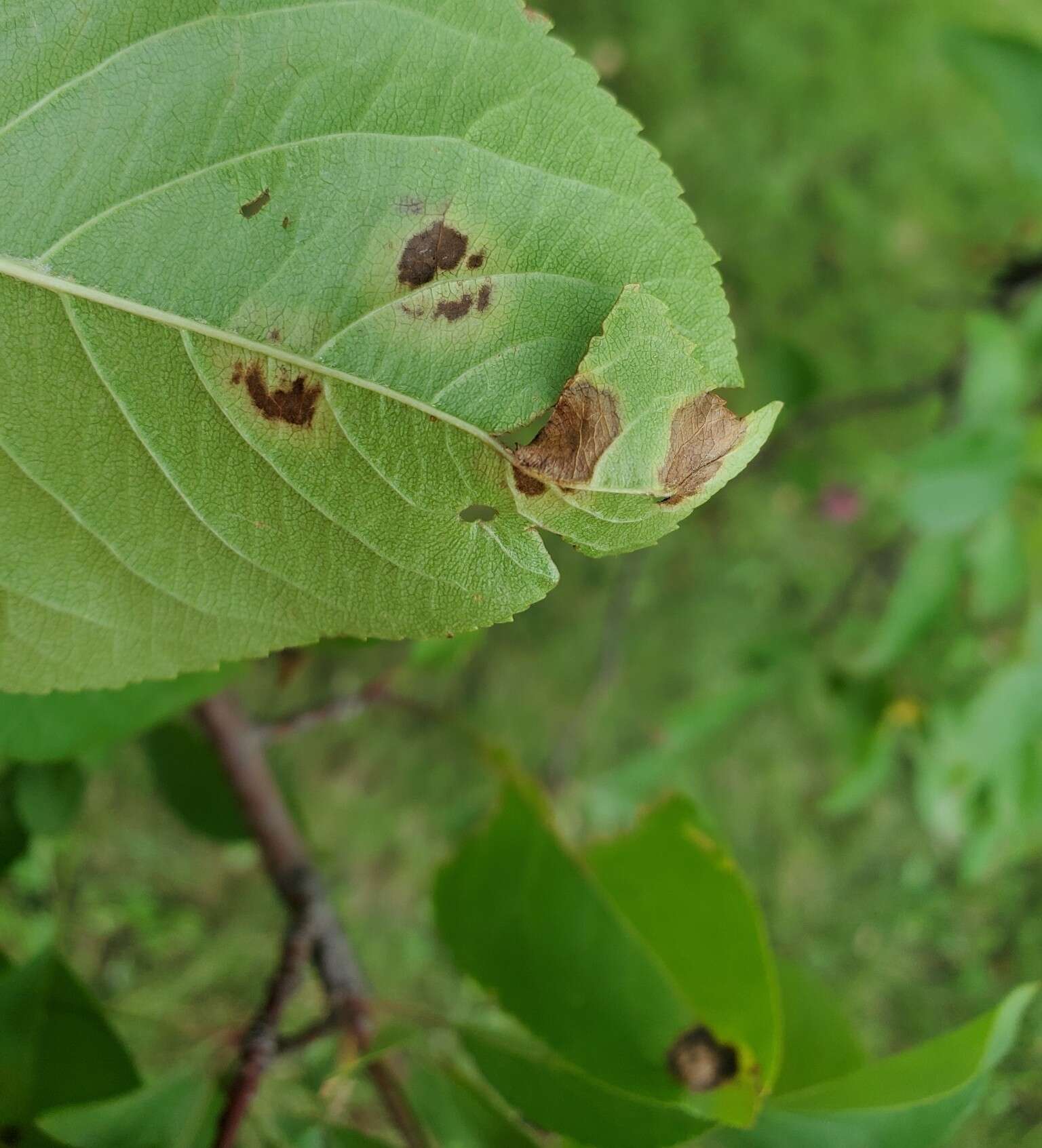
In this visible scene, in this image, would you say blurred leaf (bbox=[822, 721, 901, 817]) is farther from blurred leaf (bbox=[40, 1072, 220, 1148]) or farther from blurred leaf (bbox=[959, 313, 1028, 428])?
blurred leaf (bbox=[40, 1072, 220, 1148])

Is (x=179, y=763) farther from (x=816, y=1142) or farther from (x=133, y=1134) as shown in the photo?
(x=816, y=1142)

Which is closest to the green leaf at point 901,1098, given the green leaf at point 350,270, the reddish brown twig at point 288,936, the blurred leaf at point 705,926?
the blurred leaf at point 705,926

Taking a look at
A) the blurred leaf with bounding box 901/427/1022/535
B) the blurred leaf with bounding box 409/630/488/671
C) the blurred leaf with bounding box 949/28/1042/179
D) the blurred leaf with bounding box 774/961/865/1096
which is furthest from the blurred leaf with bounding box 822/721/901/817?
the blurred leaf with bounding box 949/28/1042/179

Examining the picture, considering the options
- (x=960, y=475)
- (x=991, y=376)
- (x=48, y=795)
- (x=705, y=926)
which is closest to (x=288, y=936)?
(x=48, y=795)

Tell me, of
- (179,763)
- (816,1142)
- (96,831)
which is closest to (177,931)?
(96,831)

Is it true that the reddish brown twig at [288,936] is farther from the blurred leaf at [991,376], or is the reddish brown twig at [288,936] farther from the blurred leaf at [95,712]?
the blurred leaf at [991,376]

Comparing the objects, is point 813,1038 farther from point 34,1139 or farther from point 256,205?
point 256,205
